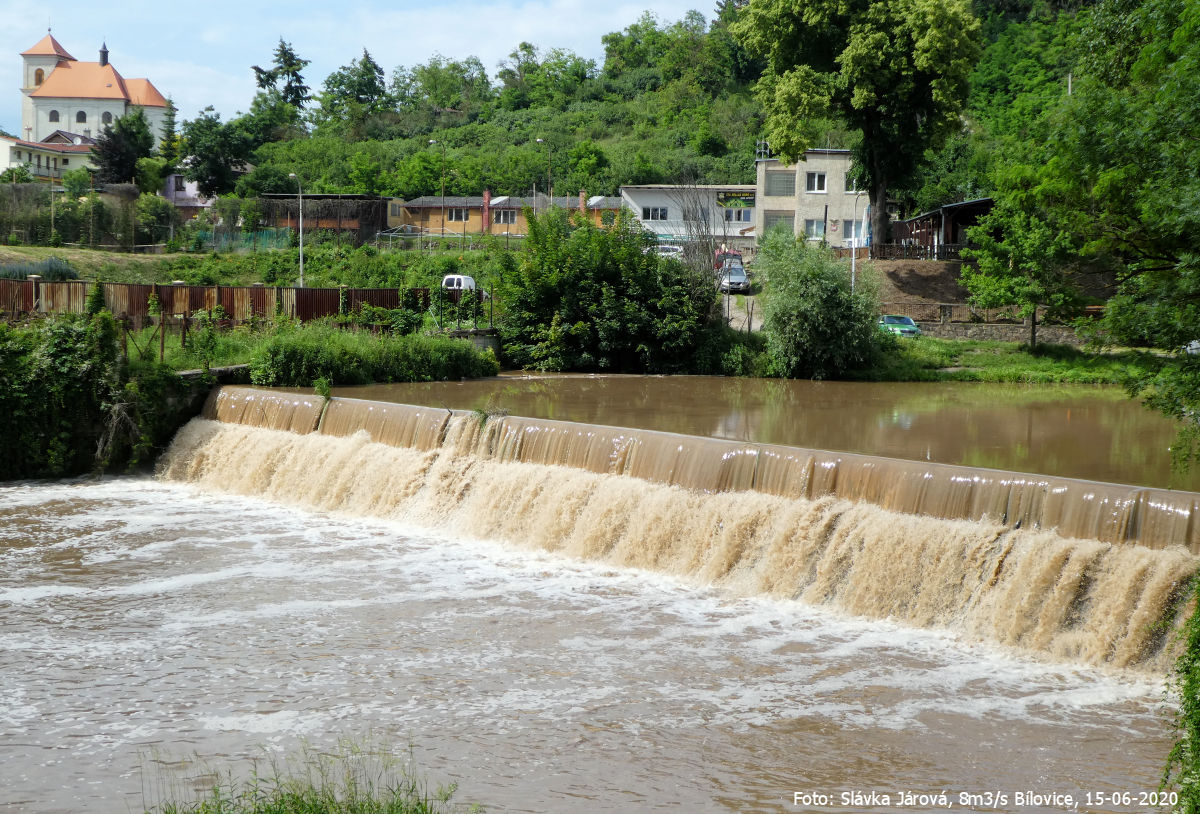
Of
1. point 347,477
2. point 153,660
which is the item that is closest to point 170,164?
point 347,477

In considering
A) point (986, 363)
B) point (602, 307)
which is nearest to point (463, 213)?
point (602, 307)

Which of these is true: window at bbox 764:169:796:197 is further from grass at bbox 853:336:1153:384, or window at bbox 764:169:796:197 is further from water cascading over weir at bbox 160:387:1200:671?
water cascading over weir at bbox 160:387:1200:671

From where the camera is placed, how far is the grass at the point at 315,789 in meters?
6.00

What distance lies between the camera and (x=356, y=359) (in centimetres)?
2541

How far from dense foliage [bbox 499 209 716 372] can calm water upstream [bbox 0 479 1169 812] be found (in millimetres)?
16724

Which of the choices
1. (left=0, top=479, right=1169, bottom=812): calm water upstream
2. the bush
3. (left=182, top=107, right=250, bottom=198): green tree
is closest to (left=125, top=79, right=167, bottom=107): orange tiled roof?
(left=182, top=107, right=250, bottom=198): green tree

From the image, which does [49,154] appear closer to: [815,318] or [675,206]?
[675,206]

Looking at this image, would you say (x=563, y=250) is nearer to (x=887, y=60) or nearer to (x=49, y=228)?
(x=887, y=60)

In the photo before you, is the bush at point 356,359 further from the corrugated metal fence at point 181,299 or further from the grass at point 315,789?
the grass at point 315,789

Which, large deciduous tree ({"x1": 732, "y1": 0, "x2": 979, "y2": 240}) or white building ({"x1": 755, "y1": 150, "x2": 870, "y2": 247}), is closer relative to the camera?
large deciduous tree ({"x1": 732, "y1": 0, "x2": 979, "y2": 240})

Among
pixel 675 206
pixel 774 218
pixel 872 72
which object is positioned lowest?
pixel 774 218

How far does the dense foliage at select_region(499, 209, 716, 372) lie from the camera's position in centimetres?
3056

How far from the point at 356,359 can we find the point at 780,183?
34.1m

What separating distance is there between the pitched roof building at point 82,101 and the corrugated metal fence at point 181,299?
74029mm
